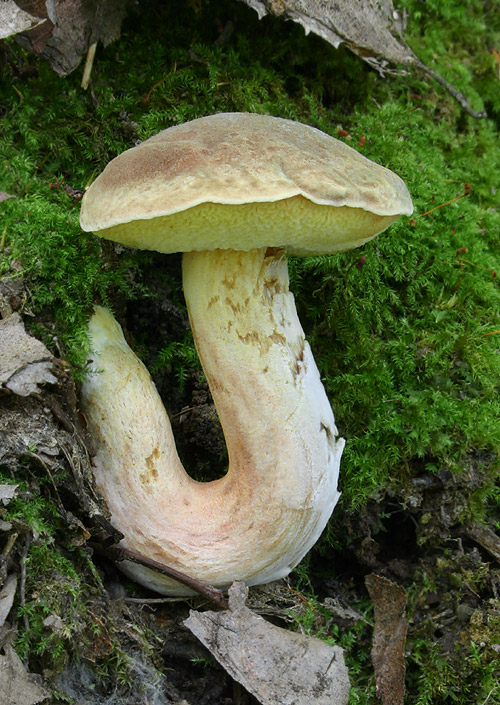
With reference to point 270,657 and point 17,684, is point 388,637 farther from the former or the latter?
point 17,684

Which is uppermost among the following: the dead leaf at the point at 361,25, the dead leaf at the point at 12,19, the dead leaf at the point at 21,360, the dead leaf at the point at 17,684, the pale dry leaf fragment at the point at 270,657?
the dead leaf at the point at 361,25

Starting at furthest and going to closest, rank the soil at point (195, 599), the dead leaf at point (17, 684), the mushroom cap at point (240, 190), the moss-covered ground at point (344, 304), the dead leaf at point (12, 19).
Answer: the moss-covered ground at point (344, 304)
the dead leaf at point (12, 19)
the soil at point (195, 599)
the mushroom cap at point (240, 190)
the dead leaf at point (17, 684)

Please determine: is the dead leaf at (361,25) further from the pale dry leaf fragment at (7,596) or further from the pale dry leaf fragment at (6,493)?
the pale dry leaf fragment at (7,596)

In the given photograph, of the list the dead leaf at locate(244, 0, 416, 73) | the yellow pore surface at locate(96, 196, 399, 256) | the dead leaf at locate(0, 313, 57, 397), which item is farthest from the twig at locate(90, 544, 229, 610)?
the dead leaf at locate(244, 0, 416, 73)

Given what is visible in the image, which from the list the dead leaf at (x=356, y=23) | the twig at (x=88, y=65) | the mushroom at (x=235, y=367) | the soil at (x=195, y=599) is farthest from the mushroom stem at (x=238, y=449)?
the dead leaf at (x=356, y=23)

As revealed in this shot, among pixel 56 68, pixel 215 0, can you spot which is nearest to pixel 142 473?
pixel 56 68

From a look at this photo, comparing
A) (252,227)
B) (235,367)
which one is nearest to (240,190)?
(252,227)

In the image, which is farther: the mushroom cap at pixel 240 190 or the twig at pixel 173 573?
the twig at pixel 173 573

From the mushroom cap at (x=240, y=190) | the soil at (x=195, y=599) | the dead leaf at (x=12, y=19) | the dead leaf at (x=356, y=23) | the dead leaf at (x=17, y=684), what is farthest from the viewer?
the dead leaf at (x=356, y=23)

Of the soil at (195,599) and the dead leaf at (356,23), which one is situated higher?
the dead leaf at (356,23)
